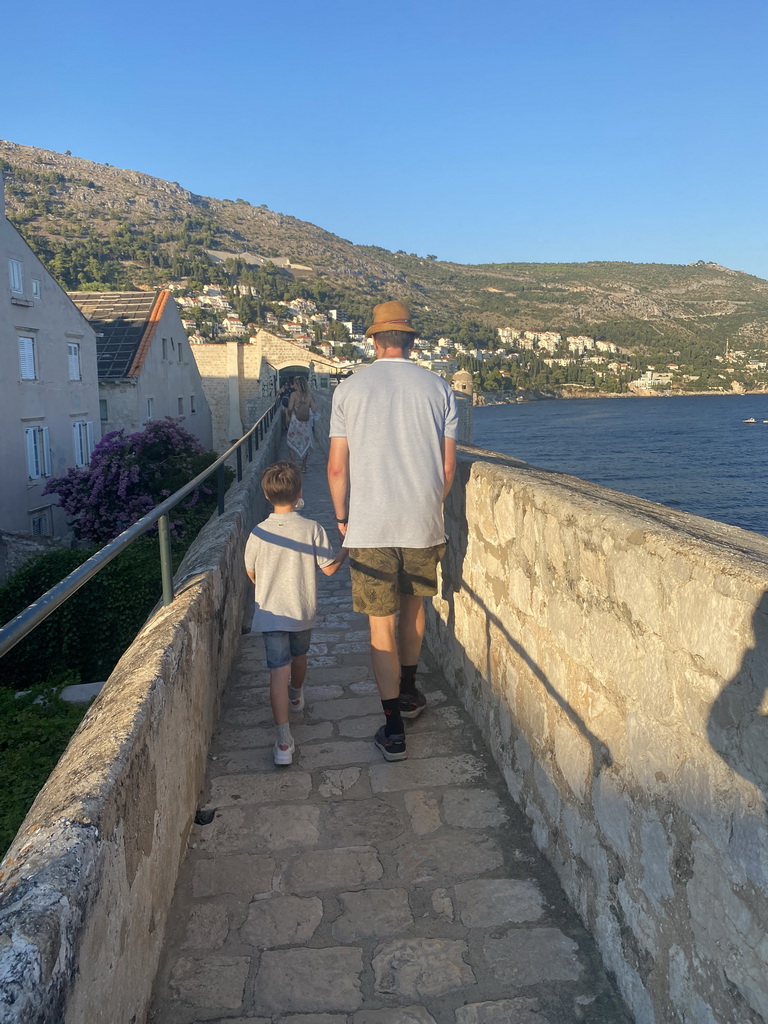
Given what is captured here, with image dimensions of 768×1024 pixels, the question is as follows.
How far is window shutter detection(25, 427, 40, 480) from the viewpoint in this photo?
75.7 ft

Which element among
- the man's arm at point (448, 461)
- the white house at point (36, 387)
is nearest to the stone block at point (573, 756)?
the man's arm at point (448, 461)

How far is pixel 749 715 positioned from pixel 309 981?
146 centimetres

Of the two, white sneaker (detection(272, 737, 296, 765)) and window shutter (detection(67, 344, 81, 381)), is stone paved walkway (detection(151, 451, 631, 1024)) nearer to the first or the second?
white sneaker (detection(272, 737, 296, 765))

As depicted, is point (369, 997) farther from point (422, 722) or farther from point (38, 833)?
point (422, 722)

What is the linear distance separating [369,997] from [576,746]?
35.7 inches

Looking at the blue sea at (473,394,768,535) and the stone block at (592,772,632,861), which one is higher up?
the stone block at (592,772,632,861)

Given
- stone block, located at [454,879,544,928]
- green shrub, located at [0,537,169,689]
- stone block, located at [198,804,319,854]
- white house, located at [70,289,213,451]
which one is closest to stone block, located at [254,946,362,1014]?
stone block, located at [454,879,544,928]

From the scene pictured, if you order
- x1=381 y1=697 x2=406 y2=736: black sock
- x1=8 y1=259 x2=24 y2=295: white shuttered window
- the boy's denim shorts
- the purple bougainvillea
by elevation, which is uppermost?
x1=8 y1=259 x2=24 y2=295: white shuttered window

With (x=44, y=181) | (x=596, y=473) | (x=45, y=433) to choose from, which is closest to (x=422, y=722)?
(x=45, y=433)

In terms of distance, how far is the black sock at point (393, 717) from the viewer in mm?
3338

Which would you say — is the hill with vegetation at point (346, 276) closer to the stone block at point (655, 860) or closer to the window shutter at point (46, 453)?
the window shutter at point (46, 453)

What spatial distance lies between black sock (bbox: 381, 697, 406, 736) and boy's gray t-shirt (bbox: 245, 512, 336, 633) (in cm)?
53

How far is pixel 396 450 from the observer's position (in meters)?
3.23

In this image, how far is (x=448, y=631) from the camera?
408 cm
